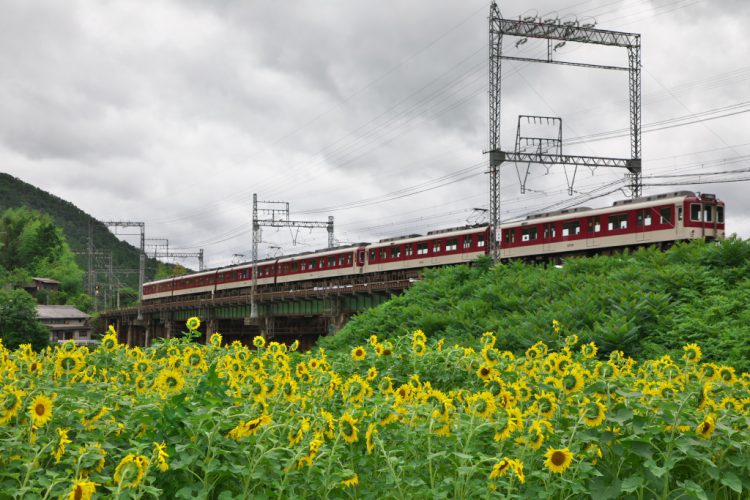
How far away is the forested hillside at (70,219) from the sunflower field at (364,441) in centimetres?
12395

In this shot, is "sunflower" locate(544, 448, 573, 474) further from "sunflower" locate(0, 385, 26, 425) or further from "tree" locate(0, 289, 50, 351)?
"tree" locate(0, 289, 50, 351)

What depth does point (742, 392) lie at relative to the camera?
17.0 ft

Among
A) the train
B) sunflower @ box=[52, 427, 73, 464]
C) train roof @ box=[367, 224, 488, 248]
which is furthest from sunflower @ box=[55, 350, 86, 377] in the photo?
train roof @ box=[367, 224, 488, 248]

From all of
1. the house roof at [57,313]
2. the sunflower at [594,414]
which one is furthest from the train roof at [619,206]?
the house roof at [57,313]

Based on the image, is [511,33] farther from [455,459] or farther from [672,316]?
[455,459]

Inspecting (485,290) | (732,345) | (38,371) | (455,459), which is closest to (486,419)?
(455,459)

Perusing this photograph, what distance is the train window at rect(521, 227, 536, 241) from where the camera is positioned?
25891mm

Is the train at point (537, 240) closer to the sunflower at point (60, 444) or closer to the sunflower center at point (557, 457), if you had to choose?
the sunflower center at point (557, 457)

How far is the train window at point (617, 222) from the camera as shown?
880 inches

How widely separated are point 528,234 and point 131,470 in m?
24.6

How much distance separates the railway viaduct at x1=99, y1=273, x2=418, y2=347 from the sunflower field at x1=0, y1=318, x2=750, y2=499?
19812 mm

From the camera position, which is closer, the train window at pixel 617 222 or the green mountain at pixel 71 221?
the train window at pixel 617 222

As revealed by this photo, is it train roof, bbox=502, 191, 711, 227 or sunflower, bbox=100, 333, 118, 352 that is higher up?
train roof, bbox=502, 191, 711, 227

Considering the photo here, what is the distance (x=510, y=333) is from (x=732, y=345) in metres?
3.26
